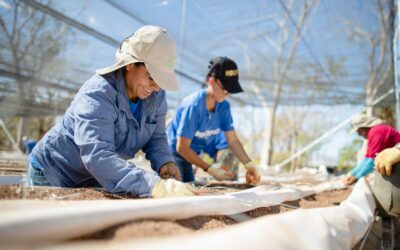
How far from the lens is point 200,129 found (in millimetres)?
2557

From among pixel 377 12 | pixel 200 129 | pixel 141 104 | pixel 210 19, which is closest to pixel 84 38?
pixel 210 19

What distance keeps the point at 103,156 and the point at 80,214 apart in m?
0.56

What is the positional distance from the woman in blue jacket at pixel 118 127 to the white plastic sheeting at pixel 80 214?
0.23 metres

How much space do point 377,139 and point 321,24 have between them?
335 cm

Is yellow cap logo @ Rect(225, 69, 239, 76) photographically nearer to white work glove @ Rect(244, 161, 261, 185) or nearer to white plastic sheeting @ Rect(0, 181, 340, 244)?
white work glove @ Rect(244, 161, 261, 185)

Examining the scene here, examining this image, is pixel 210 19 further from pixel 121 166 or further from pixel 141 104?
pixel 121 166

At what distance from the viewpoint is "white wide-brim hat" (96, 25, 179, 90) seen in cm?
130

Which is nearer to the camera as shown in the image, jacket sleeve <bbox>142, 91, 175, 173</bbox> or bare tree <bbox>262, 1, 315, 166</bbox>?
jacket sleeve <bbox>142, 91, 175, 173</bbox>

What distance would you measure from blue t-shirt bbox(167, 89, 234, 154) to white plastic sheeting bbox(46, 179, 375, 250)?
4.39ft

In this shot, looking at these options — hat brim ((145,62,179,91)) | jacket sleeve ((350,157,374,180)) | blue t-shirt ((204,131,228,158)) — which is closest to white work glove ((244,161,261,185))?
blue t-shirt ((204,131,228,158))

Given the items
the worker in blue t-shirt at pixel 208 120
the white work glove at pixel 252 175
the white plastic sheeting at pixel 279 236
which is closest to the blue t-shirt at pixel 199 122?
the worker in blue t-shirt at pixel 208 120

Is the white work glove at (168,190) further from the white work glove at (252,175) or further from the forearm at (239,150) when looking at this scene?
the forearm at (239,150)

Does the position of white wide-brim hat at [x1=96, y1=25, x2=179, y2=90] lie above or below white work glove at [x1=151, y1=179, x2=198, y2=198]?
above

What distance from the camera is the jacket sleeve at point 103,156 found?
119 centimetres
